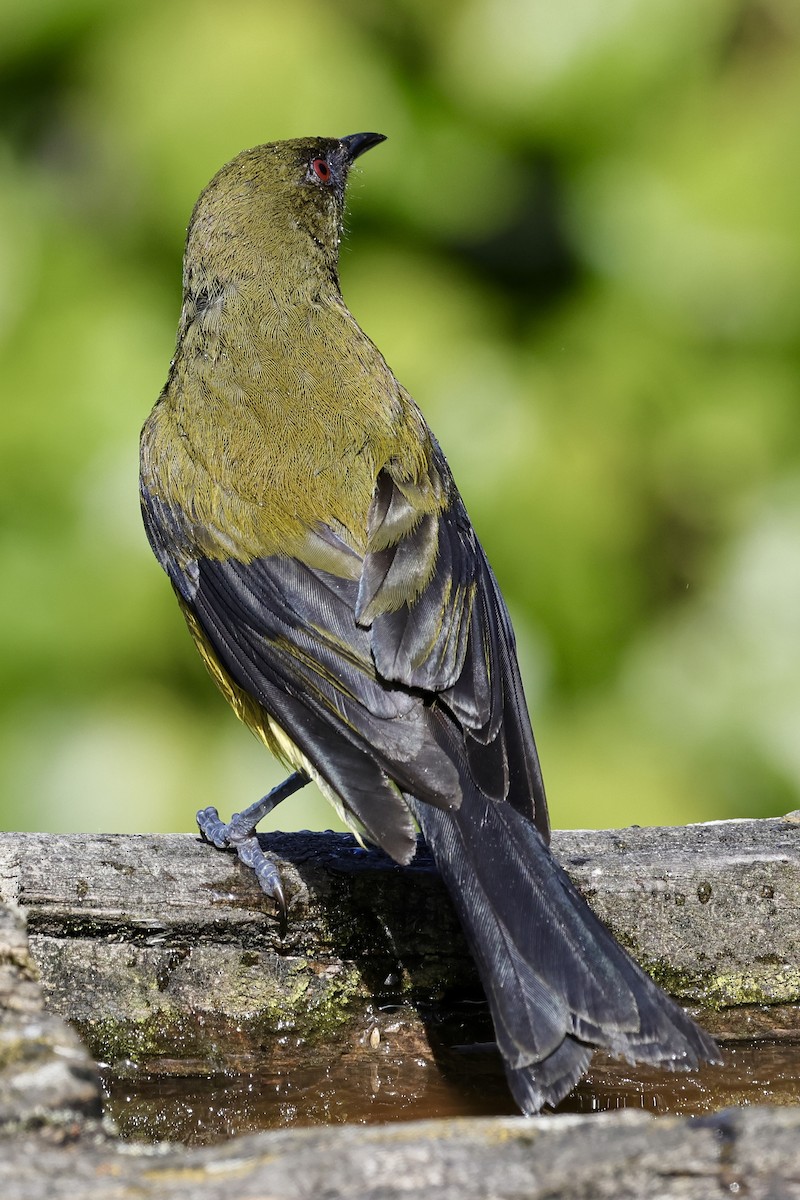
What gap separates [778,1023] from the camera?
9.02 ft

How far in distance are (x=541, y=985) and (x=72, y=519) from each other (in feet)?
7.66

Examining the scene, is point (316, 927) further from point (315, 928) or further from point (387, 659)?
point (387, 659)

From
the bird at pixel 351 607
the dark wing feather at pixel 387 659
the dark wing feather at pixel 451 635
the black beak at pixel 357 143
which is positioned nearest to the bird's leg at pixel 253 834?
the bird at pixel 351 607

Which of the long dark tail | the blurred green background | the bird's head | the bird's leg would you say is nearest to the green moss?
the long dark tail

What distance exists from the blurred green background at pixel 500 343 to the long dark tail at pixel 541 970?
1.57 metres

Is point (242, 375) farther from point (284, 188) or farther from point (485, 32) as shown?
point (485, 32)

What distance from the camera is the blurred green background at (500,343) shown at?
426 centimetres

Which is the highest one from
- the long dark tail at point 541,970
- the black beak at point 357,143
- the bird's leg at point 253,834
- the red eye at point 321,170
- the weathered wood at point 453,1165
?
the black beak at point 357,143

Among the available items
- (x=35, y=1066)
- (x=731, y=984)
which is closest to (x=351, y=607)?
(x=731, y=984)

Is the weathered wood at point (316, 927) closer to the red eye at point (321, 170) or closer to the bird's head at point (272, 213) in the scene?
the bird's head at point (272, 213)

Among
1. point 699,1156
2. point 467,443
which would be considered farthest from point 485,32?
point 699,1156

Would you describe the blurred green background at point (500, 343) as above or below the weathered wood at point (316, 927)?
above

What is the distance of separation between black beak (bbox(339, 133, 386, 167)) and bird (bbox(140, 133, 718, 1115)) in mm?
56

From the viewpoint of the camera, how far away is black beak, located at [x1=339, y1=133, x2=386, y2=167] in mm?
4254
